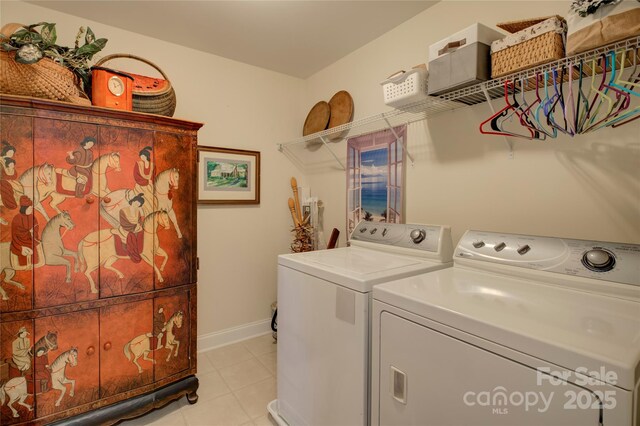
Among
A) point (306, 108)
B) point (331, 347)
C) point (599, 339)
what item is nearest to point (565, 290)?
point (599, 339)

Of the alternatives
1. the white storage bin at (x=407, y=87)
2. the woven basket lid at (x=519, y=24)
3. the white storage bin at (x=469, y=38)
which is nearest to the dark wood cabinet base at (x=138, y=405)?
the white storage bin at (x=407, y=87)

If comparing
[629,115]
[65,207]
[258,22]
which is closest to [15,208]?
[65,207]

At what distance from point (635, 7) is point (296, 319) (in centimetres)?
173

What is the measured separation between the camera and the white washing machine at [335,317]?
122 cm

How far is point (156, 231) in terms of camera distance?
1.83 metres

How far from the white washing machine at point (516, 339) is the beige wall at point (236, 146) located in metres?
1.91

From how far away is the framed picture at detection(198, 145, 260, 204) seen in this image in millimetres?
2617

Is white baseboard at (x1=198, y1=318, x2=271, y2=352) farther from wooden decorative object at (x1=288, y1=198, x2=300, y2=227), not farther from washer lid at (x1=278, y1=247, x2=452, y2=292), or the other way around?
washer lid at (x1=278, y1=247, x2=452, y2=292)

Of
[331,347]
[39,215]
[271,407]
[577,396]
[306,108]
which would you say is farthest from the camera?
[306,108]

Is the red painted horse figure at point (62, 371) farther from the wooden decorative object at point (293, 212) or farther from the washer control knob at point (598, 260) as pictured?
the washer control knob at point (598, 260)

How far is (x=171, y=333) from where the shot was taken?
1.89 meters

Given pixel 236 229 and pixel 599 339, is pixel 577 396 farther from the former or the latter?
pixel 236 229

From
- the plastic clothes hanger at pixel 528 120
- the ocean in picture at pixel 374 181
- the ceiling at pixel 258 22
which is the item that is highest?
the ceiling at pixel 258 22

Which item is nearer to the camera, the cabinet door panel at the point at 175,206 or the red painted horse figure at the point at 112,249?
the red painted horse figure at the point at 112,249
